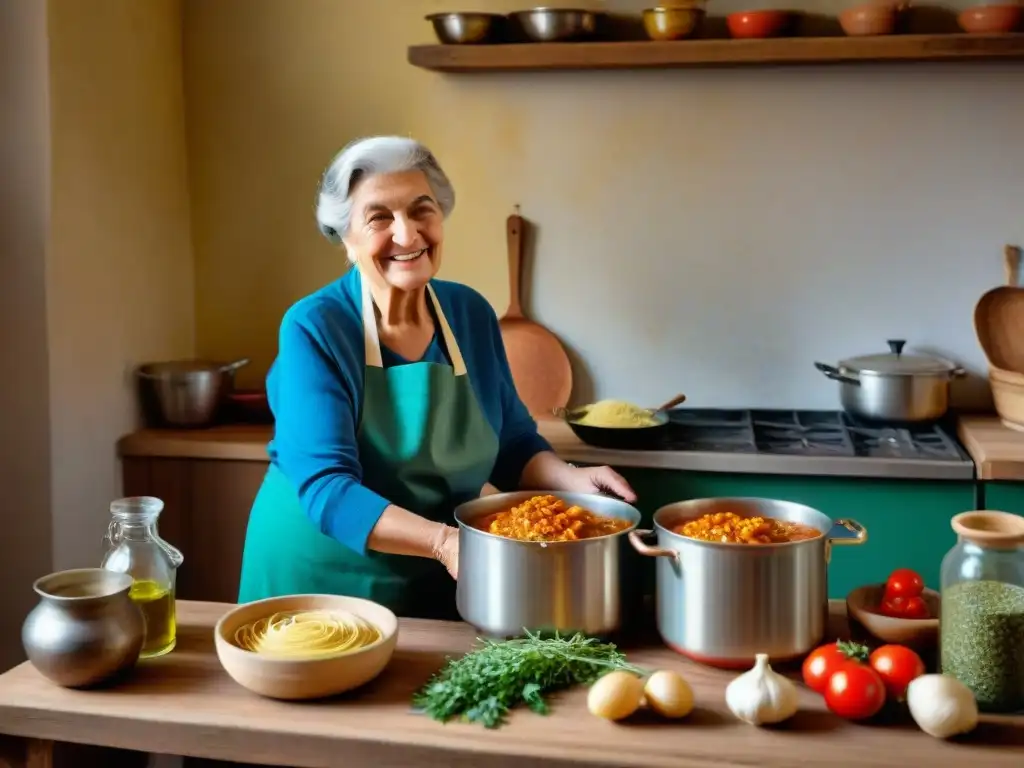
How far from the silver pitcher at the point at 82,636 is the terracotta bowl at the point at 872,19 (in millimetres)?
2244

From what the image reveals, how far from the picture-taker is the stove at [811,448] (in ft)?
8.34

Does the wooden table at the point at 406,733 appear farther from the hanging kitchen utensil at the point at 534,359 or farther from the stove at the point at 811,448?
the hanging kitchen utensil at the point at 534,359

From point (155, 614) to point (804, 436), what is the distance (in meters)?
1.79

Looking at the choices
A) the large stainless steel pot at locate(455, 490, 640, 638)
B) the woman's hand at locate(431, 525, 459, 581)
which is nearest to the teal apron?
the woman's hand at locate(431, 525, 459, 581)

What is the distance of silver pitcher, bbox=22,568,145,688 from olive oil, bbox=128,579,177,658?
8cm

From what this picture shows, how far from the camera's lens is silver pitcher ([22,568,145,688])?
Answer: 53.2 inches

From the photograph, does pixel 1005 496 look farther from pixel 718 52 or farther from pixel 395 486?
pixel 395 486

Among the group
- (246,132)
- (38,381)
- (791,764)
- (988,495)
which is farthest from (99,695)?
(246,132)

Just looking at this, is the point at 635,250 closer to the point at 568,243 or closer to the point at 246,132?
the point at 568,243

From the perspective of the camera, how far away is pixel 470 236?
10.5ft

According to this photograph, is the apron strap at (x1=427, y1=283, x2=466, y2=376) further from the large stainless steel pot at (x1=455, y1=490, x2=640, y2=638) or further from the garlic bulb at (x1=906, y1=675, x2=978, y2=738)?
the garlic bulb at (x1=906, y1=675, x2=978, y2=738)

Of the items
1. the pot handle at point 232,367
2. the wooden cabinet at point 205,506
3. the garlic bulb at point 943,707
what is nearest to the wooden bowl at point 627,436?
the wooden cabinet at point 205,506

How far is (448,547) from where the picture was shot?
1684 mm

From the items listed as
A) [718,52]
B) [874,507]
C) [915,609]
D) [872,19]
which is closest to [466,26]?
[718,52]
